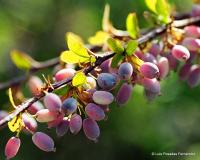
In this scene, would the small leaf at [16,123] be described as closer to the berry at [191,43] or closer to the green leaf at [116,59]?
the green leaf at [116,59]

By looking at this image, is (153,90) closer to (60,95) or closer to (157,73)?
(157,73)

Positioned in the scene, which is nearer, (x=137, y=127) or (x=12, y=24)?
(x=137, y=127)

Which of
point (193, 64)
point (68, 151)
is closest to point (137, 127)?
point (68, 151)

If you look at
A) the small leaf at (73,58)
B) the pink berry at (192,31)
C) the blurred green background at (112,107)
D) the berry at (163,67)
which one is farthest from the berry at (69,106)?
the blurred green background at (112,107)

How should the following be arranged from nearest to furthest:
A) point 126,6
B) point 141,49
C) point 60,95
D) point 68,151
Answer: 1. point 60,95
2. point 141,49
3. point 126,6
4. point 68,151

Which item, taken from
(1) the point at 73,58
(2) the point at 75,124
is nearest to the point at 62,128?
(2) the point at 75,124

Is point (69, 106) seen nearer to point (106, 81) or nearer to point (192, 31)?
point (106, 81)
